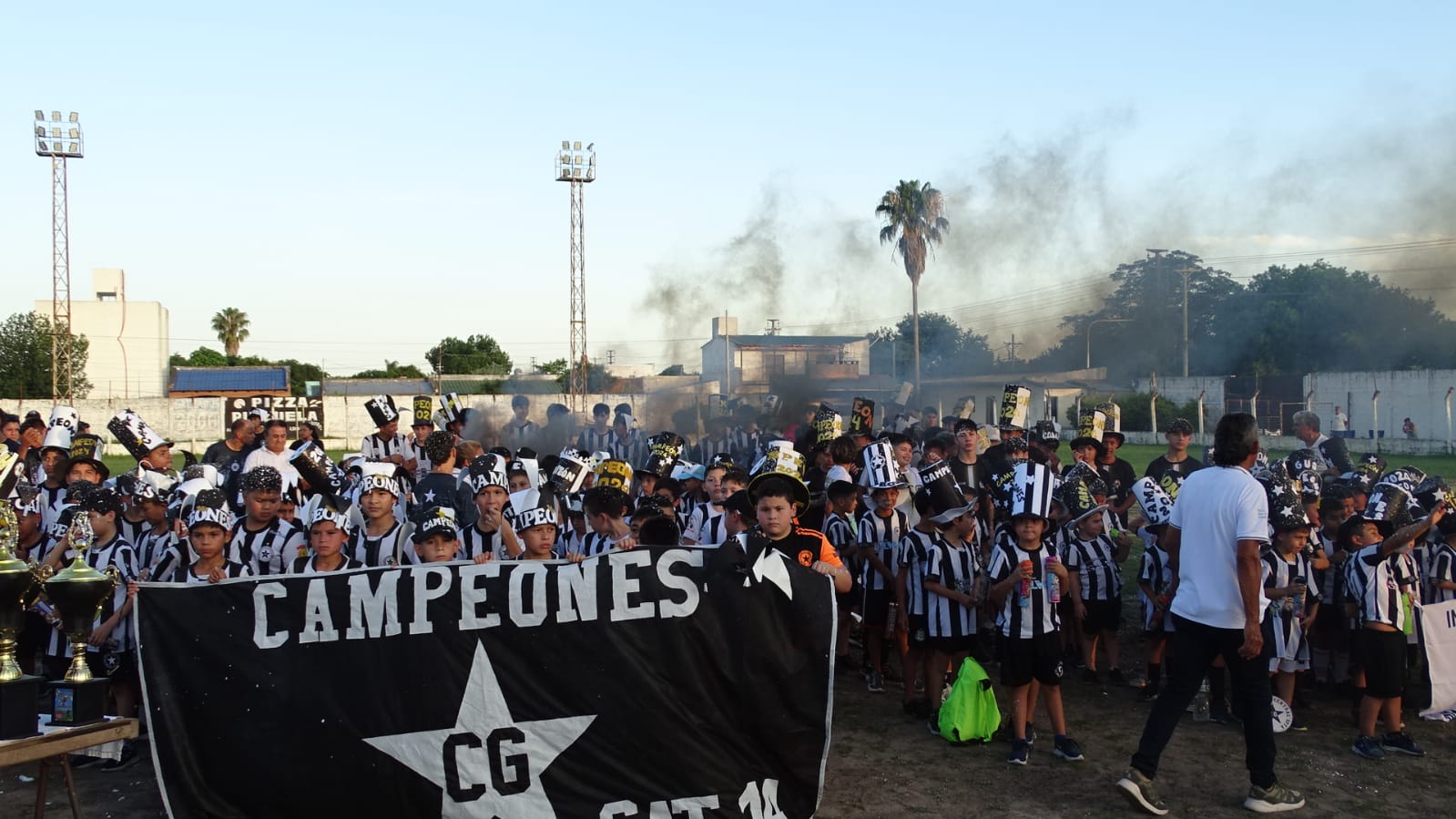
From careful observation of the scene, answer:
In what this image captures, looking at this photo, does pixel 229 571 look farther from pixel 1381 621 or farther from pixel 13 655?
pixel 1381 621

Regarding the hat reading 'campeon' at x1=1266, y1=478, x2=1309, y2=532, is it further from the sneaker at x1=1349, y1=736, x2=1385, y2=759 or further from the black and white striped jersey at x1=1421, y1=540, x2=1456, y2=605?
the sneaker at x1=1349, y1=736, x2=1385, y2=759

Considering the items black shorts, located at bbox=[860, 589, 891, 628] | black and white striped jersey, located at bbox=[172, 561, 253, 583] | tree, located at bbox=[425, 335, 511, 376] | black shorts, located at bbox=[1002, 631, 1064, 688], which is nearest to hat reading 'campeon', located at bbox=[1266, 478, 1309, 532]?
black shorts, located at bbox=[1002, 631, 1064, 688]

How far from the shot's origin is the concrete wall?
3900 centimetres

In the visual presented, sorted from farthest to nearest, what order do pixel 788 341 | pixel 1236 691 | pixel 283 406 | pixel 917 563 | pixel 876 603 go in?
pixel 788 341 → pixel 283 406 → pixel 876 603 → pixel 917 563 → pixel 1236 691

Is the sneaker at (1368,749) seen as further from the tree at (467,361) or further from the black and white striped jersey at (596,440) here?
the tree at (467,361)

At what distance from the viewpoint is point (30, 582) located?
5234 millimetres

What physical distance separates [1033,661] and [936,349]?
2277 inches

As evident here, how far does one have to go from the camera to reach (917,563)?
7766 millimetres

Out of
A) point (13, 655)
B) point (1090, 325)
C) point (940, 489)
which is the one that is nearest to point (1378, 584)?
point (940, 489)

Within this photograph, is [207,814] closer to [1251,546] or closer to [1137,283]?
[1251,546]

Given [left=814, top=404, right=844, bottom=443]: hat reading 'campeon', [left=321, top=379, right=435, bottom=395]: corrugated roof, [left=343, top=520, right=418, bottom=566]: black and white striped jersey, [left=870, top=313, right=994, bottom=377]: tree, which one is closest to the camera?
[left=343, top=520, right=418, bottom=566]: black and white striped jersey

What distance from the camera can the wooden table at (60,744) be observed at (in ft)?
15.4

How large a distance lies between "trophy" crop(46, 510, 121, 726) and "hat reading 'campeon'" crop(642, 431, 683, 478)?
21.5 feet

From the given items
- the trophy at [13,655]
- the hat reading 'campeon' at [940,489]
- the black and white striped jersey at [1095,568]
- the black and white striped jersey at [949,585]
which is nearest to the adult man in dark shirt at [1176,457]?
the black and white striped jersey at [1095,568]
